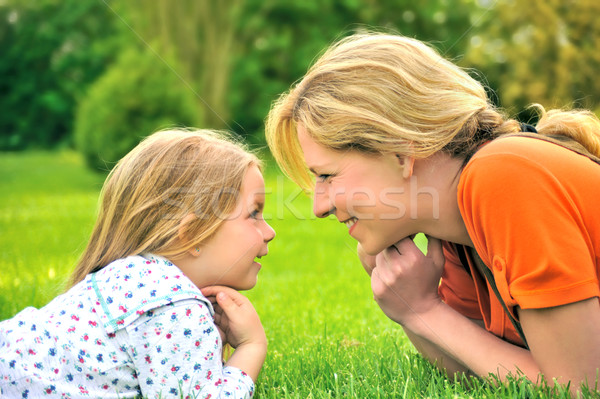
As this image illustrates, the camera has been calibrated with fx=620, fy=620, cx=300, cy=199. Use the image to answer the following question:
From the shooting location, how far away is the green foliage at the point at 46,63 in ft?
109

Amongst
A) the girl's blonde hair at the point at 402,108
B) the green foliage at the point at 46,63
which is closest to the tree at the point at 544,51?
the green foliage at the point at 46,63

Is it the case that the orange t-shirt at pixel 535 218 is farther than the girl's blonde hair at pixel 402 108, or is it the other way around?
the girl's blonde hair at pixel 402 108

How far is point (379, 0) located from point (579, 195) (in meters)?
29.5

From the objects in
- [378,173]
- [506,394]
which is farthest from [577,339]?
[378,173]

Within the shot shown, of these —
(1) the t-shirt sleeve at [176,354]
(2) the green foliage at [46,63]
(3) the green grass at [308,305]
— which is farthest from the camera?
(2) the green foliage at [46,63]

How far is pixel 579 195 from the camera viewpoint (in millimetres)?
2070

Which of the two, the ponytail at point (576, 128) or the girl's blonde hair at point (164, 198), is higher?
the ponytail at point (576, 128)

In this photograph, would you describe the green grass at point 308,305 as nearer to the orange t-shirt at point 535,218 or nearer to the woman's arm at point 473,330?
the woman's arm at point 473,330

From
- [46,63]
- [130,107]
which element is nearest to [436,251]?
[130,107]

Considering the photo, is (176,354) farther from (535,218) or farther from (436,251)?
(535,218)

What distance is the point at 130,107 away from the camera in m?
16.0

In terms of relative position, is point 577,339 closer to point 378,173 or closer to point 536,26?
point 378,173

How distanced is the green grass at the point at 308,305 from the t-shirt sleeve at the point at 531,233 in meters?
0.40

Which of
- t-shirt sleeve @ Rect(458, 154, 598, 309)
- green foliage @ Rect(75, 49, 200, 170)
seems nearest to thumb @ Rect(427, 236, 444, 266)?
t-shirt sleeve @ Rect(458, 154, 598, 309)
